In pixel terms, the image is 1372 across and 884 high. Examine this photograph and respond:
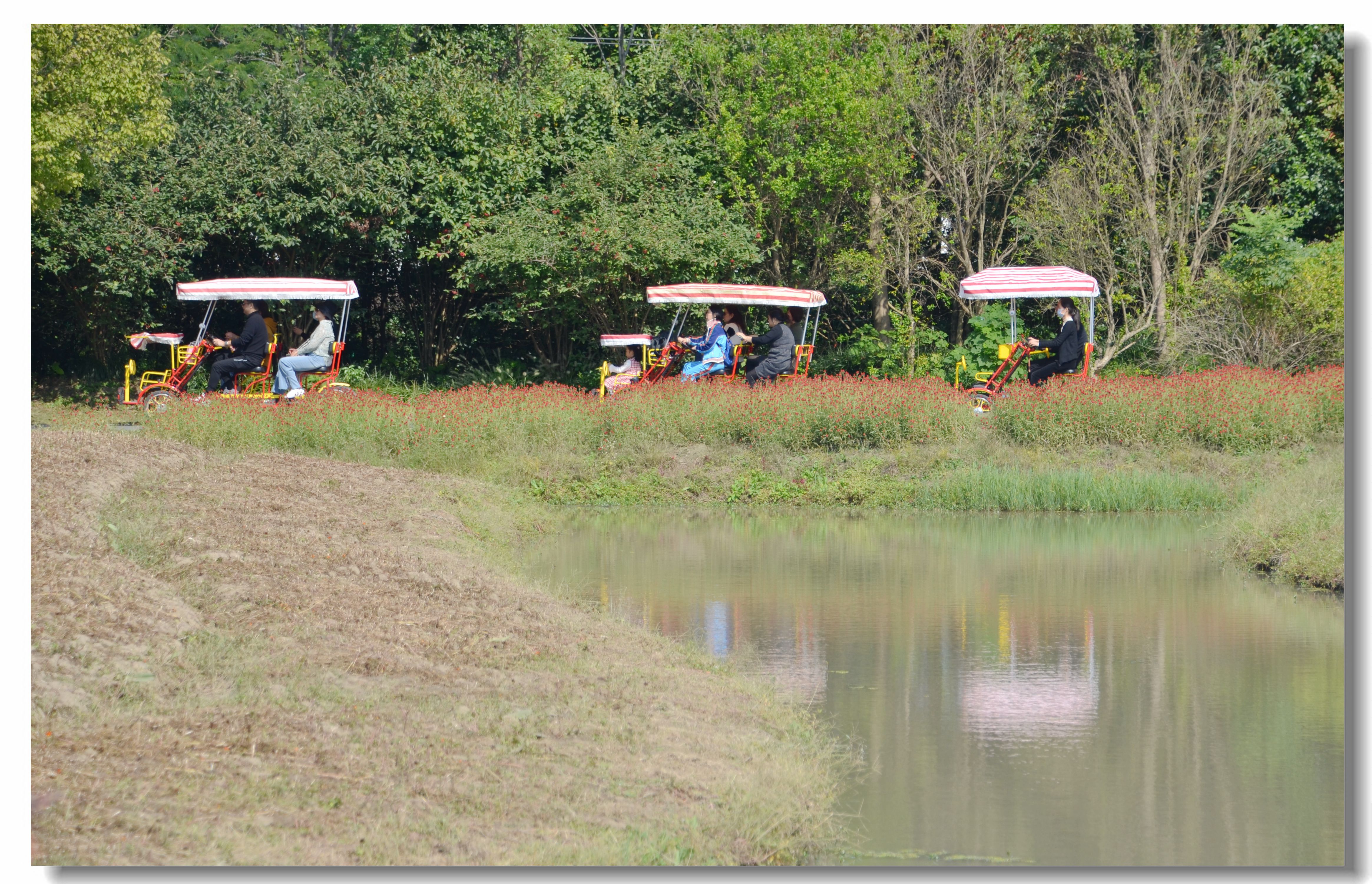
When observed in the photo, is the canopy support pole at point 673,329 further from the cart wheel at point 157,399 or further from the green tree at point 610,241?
the cart wheel at point 157,399

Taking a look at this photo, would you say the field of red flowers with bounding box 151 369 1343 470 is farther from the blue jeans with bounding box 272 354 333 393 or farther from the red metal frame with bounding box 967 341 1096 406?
the blue jeans with bounding box 272 354 333 393

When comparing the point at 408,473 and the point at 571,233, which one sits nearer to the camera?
the point at 408,473

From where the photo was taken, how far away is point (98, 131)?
21375 mm

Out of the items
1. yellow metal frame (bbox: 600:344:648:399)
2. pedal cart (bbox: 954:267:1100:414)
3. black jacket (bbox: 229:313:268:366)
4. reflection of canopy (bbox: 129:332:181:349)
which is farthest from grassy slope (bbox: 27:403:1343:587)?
reflection of canopy (bbox: 129:332:181:349)

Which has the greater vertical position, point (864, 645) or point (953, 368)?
point (953, 368)

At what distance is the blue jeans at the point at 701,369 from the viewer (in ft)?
68.0

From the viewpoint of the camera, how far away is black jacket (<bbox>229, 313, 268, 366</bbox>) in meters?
20.8

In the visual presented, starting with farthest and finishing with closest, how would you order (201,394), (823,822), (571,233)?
(571,233)
(201,394)
(823,822)

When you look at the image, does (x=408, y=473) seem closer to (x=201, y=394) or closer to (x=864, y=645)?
(x=201, y=394)

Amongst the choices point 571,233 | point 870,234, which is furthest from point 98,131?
point 870,234

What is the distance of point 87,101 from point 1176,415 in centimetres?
1496

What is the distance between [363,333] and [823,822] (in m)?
24.6

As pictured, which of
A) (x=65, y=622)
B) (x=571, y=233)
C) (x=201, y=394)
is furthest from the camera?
(x=571, y=233)

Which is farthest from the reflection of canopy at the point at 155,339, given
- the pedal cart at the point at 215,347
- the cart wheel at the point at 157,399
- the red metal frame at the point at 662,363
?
the red metal frame at the point at 662,363
